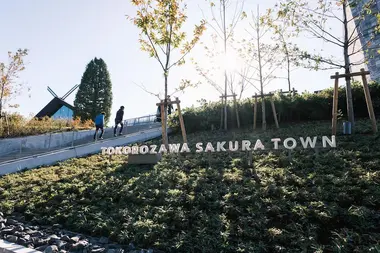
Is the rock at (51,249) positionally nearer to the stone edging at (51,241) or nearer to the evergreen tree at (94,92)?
the stone edging at (51,241)

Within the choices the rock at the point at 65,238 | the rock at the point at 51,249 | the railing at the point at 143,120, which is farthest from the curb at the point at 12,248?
the railing at the point at 143,120

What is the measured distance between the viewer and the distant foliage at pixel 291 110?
10.3 metres

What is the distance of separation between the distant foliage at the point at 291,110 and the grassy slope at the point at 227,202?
4.09 meters

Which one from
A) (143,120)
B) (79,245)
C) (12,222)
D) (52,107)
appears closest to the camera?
(79,245)

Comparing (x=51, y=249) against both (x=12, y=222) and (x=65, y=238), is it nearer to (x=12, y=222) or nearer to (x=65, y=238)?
(x=65, y=238)

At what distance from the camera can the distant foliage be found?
33.9 ft

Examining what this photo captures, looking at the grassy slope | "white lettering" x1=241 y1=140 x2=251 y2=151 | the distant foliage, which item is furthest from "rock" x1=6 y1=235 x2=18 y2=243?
the distant foliage

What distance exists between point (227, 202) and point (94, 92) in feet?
108

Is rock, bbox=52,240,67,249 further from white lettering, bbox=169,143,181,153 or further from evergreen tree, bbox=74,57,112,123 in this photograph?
evergreen tree, bbox=74,57,112,123

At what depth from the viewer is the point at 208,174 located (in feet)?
18.3

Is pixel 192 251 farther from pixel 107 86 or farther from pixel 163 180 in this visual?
pixel 107 86

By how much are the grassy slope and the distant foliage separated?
409 cm

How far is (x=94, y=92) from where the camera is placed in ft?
110

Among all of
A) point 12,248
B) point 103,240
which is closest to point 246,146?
point 103,240
